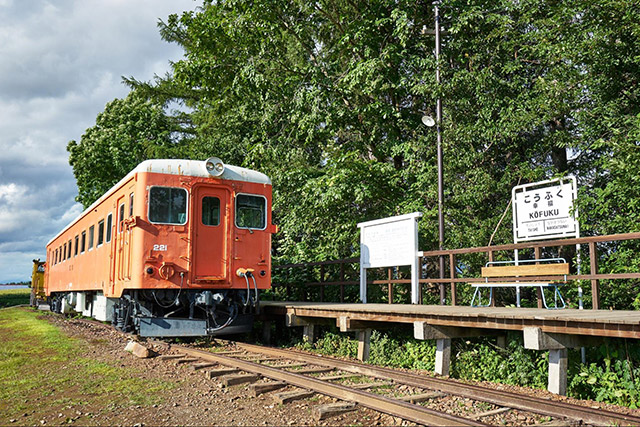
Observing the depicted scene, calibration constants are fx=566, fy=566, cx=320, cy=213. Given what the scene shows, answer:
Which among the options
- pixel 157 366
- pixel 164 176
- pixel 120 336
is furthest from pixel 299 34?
pixel 157 366

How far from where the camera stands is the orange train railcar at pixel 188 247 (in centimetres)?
1009

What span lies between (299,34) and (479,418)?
14.5m

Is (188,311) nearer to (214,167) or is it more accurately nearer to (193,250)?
(193,250)

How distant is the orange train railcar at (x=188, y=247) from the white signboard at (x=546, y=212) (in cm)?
485

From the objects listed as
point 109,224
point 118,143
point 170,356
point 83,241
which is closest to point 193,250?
point 170,356

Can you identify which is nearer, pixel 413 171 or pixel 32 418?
pixel 32 418

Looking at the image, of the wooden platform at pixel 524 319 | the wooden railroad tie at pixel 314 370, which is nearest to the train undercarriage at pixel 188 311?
the wooden platform at pixel 524 319

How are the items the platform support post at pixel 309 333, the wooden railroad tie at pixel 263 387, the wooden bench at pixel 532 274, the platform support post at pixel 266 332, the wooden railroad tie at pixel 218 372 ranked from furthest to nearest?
the platform support post at pixel 266 332 < the platform support post at pixel 309 333 < the wooden bench at pixel 532 274 < the wooden railroad tie at pixel 218 372 < the wooden railroad tie at pixel 263 387

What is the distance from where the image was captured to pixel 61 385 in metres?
7.13

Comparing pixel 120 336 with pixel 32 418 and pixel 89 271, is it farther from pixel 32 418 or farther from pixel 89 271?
pixel 32 418

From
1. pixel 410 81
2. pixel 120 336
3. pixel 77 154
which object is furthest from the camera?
pixel 77 154

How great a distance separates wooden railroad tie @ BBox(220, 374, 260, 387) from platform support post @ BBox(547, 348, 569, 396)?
140 inches

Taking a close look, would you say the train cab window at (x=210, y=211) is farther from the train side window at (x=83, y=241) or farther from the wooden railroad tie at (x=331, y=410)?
the train side window at (x=83, y=241)

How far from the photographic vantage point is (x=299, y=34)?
1748 centimetres
